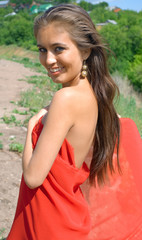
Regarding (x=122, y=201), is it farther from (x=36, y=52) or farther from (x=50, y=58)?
(x=36, y=52)

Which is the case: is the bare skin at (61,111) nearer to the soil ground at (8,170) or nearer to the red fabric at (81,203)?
the red fabric at (81,203)

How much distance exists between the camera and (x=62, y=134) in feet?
4.47

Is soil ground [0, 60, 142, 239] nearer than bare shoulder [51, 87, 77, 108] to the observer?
No

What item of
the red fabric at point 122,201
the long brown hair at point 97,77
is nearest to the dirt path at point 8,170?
the red fabric at point 122,201

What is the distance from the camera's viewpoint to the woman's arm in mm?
1344

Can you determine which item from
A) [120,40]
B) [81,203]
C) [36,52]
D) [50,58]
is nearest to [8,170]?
[81,203]

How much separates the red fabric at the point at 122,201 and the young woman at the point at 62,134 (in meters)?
0.20

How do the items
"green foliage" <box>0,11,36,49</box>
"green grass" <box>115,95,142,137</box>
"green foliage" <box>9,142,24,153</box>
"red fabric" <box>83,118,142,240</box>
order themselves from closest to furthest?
"red fabric" <box>83,118,142,240</box> → "green foliage" <box>9,142,24,153</box> → "green grass" <box>115,95,142,137</box> → "green foliage" <box>0,11,36,49</box>

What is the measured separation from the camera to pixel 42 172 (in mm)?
1346

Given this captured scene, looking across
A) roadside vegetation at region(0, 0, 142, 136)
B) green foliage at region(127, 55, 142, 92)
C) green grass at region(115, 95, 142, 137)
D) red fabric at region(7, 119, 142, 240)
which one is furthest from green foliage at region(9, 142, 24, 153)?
green foliage at region(127, 55, 142, 92)

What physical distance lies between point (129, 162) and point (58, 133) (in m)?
0.59

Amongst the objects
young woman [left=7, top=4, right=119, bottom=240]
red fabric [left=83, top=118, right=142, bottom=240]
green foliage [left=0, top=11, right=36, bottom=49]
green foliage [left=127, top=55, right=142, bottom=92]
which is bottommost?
green foliage [left=0, top=11, right=36, bottom=49]

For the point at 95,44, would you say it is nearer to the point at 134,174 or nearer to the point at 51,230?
the point at 134,174

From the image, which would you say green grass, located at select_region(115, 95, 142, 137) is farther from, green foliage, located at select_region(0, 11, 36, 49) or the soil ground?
green foliage, located at select_region(0, 11, 36, 49)
